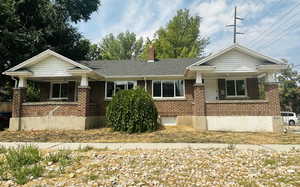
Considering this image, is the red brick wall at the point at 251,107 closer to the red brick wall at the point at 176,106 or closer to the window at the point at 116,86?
the red brick wall at the point at 176,106

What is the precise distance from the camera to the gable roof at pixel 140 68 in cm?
1448

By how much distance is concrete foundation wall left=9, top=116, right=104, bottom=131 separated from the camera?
12.0 m

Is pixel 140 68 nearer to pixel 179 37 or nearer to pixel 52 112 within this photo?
pixel 52 112

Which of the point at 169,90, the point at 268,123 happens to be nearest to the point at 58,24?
the point at 169,90

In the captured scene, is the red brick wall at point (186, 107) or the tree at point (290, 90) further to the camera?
the tree at point (290, 90)

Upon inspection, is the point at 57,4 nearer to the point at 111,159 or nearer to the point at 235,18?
the point at 111,159

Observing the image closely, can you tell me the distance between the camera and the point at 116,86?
585 inches

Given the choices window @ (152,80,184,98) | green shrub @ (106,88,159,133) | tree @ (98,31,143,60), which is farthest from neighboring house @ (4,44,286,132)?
tree @ (98,31,143,60)

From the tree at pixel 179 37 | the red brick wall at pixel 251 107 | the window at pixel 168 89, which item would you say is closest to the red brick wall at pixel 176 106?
the window at pixel 168 89

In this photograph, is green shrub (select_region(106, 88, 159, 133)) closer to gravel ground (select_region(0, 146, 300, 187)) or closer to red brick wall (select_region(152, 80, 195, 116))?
red brick wall (select_region(152, 80, 195, 116))

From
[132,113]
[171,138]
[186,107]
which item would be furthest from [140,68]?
[171,138]

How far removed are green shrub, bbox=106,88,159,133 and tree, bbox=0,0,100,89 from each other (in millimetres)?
11615

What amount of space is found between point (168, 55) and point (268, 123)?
21566 millimetres

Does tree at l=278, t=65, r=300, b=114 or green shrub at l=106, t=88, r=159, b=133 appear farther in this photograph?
tree at l=278, t=65, r=300, b=114
